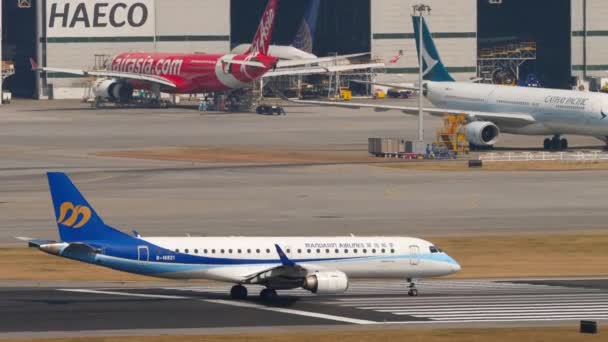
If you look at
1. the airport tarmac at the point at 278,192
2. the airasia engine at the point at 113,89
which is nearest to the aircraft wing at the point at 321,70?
the airasia engine at the point at 113,89

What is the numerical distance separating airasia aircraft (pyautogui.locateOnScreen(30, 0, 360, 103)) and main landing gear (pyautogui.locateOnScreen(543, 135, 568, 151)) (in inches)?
2042

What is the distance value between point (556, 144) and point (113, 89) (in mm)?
75608

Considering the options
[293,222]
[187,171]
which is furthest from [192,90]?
[293,222]

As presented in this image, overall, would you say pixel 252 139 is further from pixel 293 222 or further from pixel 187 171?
pixel 293 222

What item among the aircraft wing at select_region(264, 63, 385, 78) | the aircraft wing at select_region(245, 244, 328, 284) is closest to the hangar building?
the aircraft wing at select_region(264, 63, 385, 78)

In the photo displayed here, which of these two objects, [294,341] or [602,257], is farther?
[602,257]

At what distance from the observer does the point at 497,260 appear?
2662 inches

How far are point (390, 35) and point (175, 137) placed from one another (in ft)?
219

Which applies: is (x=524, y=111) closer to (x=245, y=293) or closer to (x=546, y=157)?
(x=546, y=157)

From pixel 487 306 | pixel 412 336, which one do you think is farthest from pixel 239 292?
pixel 412 336

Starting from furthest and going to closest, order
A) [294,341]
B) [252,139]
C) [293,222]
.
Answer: [252,139], [293,222], [294,341]

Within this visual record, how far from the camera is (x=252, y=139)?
13412 centimetres

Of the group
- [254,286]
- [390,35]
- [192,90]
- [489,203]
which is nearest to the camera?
[254,286]

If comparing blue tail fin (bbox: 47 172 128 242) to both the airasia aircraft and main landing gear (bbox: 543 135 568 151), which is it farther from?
the airasia aircraft
